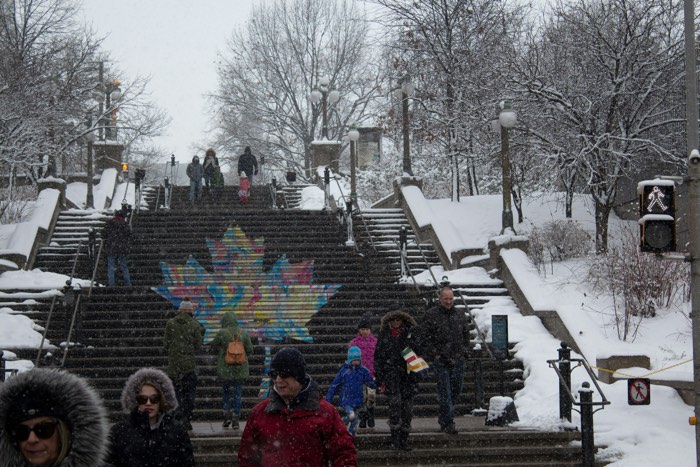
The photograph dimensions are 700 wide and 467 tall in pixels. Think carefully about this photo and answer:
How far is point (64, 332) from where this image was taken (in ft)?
57.8

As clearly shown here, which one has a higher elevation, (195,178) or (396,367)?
(195,178)

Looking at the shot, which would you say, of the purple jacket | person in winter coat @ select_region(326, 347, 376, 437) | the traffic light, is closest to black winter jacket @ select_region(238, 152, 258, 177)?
the purple jacket

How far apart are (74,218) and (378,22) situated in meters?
12.1

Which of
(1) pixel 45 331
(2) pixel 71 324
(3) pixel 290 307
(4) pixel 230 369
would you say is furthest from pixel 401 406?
(3) pixel 290 307

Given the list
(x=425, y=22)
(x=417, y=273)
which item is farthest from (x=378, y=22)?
(x=417, y=273)

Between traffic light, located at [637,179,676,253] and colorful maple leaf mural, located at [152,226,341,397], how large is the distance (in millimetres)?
8644

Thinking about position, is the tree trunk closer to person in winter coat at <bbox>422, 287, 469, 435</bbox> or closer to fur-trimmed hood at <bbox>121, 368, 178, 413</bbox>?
person in winter coat at <bbox>422, 287, 469, 435</bbox>

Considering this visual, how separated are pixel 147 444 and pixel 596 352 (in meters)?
10.9

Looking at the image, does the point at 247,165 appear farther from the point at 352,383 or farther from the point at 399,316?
the point at 399,316

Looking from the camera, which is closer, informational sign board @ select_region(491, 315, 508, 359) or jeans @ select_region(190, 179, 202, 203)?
informational sign board @ select_region(491, 315, 508, 359)

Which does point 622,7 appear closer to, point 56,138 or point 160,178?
point 56,138

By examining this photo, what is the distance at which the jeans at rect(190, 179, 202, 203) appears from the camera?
3089cm

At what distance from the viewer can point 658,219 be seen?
1010 cm

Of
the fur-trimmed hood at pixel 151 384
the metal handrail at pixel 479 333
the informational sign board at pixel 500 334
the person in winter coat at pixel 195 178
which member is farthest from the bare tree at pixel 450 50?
the fur-trimmed hood at pixel 151 384
